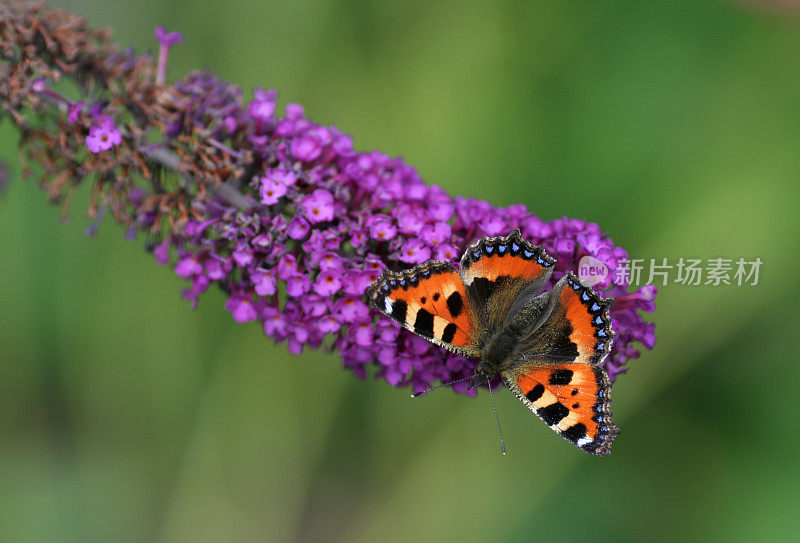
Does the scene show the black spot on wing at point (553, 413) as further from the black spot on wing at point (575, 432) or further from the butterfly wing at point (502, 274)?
the butterfly wing at point (502, 274)

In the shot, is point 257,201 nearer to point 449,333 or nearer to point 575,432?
point 449,333

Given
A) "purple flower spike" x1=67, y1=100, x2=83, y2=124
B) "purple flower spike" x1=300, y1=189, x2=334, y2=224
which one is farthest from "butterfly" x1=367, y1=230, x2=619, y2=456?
"purple flower spike" x1=67, y1=100, x2=83, y2=124

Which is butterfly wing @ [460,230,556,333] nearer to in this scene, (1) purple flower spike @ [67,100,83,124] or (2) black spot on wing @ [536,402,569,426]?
(2) black spot on wing @ [536,402,569,426]

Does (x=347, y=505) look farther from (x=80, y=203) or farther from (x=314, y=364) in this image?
(x=80, y=203)

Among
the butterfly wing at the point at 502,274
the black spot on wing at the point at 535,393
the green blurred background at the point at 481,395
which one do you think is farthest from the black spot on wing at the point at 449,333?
the green blurred background at the point at 481,395

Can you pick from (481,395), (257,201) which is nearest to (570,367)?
(257,201)

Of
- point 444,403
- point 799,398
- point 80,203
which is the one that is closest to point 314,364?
point 444,403
